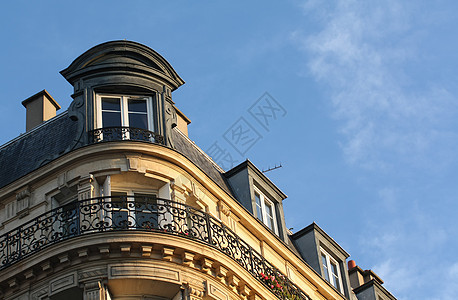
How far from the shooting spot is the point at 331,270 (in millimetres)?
29172

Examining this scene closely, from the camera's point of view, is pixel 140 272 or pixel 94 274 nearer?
pixel 94 274

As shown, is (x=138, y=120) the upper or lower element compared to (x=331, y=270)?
upper

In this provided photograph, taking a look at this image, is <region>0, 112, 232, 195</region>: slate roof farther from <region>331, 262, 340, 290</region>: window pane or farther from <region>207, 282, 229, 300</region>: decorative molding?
<region>331, 262, 340, 290</region>: window pane

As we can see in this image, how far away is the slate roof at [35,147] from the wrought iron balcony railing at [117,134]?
0.92m

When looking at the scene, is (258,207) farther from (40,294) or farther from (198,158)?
(40,294)

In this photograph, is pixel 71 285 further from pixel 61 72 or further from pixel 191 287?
pixel 61 72

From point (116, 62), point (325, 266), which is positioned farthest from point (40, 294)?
point (325, 266)

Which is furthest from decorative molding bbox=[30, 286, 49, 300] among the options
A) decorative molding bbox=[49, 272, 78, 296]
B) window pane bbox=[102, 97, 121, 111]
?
window pane bbox=[102, 97, 121, 111]

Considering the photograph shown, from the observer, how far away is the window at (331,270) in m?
28.8

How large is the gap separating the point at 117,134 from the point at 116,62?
1850 millimetres

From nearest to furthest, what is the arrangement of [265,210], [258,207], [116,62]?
[116,62] → [258,207] → [265,210]

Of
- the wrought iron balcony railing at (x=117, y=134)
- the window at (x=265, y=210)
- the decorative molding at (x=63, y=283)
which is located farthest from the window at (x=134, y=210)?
the window at (x=265, y=210)

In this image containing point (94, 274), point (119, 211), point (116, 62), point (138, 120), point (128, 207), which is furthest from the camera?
point (116, 62)

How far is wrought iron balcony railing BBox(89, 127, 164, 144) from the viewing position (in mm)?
23391
